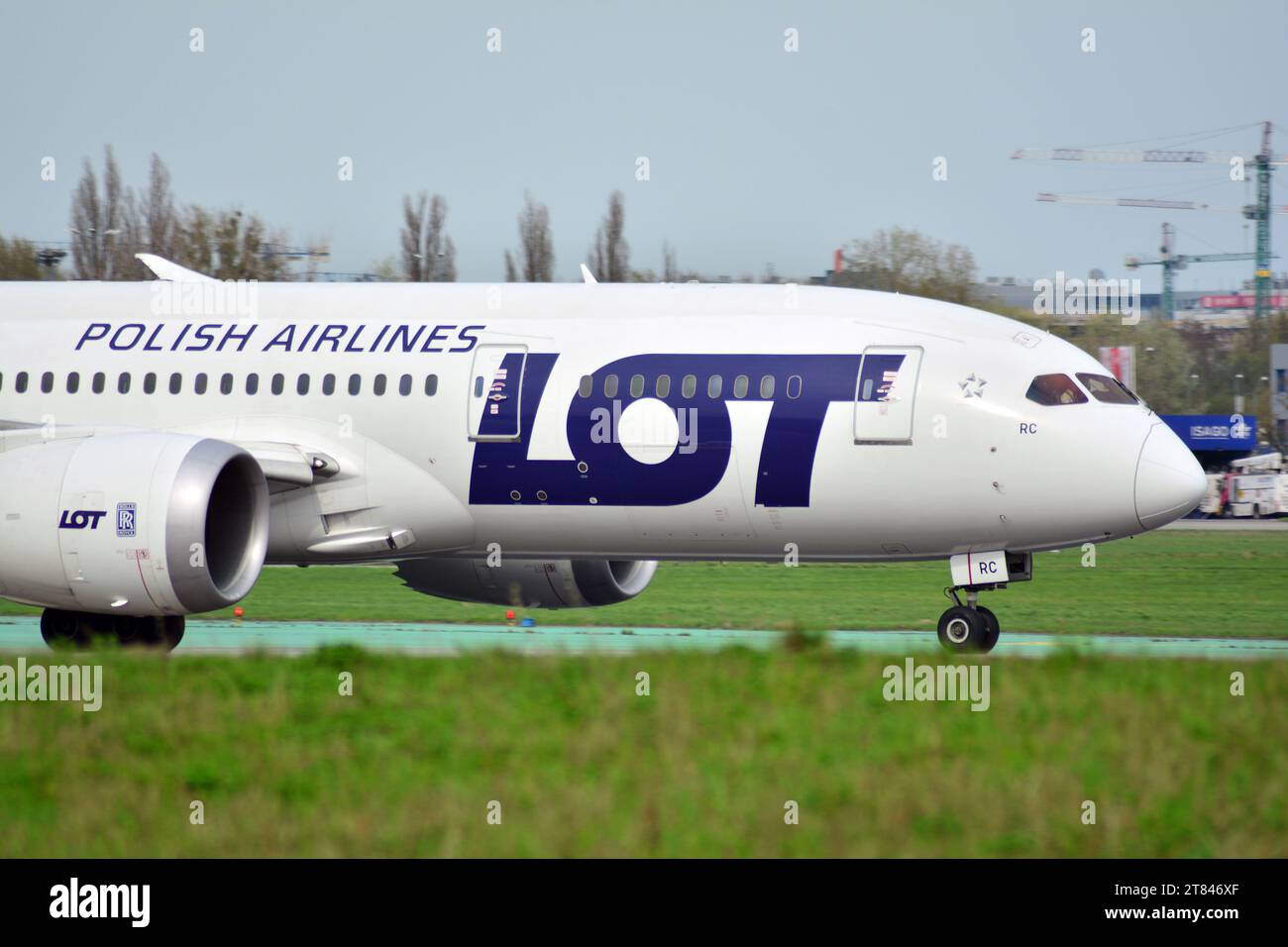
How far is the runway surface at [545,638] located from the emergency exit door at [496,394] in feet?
8.50

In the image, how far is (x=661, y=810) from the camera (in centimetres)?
886

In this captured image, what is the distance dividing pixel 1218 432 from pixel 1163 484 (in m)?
59.2

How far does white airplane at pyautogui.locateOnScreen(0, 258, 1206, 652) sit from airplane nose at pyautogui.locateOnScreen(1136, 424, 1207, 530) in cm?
3

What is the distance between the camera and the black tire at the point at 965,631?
54.0 ft

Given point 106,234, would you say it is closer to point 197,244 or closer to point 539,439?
point 197,244

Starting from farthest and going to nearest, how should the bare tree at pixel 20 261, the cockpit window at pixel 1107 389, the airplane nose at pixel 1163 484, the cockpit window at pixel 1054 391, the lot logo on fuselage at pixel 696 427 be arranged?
the bare tree at pixel 20 261 → the lot logo on fuselage at pixel 696 427 → the cockpit window at pixel 1107 389 → the cockpit window at pixel 1054 391 → the airplane nose at pixel 1163 484

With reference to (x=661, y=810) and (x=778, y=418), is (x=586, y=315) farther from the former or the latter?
(x=661, y=810)

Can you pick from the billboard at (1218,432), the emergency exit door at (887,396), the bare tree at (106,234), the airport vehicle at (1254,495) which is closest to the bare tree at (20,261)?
the bare tree at (106,234)

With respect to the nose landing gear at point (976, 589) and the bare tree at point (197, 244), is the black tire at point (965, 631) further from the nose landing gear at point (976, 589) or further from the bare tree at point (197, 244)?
the bare tree at point (197, 244)

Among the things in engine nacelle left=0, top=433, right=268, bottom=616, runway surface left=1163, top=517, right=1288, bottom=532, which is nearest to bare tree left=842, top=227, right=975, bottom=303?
runway surface left=1163, top=517, right=1288, bottom=532

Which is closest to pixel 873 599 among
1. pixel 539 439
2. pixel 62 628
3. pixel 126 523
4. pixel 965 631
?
pixel 965 631
